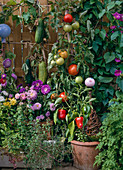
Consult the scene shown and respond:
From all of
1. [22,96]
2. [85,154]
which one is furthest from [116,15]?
[85,154]

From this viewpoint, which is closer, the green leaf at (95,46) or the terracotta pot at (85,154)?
the terracotta pot at (85,154)

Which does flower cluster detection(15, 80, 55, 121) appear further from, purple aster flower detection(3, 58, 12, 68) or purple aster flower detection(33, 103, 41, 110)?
purple aster flower detection(3, 58, 12, 68)

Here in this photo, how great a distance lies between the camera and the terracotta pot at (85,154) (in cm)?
217

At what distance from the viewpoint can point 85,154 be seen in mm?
2182

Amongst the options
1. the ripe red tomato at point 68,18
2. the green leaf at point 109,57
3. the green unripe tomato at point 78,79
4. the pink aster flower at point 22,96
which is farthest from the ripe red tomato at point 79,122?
the ripe red tomato at point 68,18

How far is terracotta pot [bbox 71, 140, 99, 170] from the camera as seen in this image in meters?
2.17

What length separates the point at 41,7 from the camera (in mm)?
2875

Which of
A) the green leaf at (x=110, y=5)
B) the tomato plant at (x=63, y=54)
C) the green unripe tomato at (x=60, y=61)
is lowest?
the green unripe tomato at (x=60, y=61)

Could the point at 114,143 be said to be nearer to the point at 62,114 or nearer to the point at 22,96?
the point at 62,114

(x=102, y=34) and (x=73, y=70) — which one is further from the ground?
(x=102, y=34)

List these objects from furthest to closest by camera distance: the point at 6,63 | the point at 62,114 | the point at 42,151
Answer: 1. the point at 6,63
2. the point at 62,114
3. the point at 42,151

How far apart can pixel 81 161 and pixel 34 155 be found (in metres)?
0.47

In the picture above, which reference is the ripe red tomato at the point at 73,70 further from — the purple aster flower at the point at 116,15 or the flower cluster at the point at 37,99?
the purple aster flower at the point at 116,15

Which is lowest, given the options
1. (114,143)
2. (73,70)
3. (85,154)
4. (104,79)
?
(85,154)
